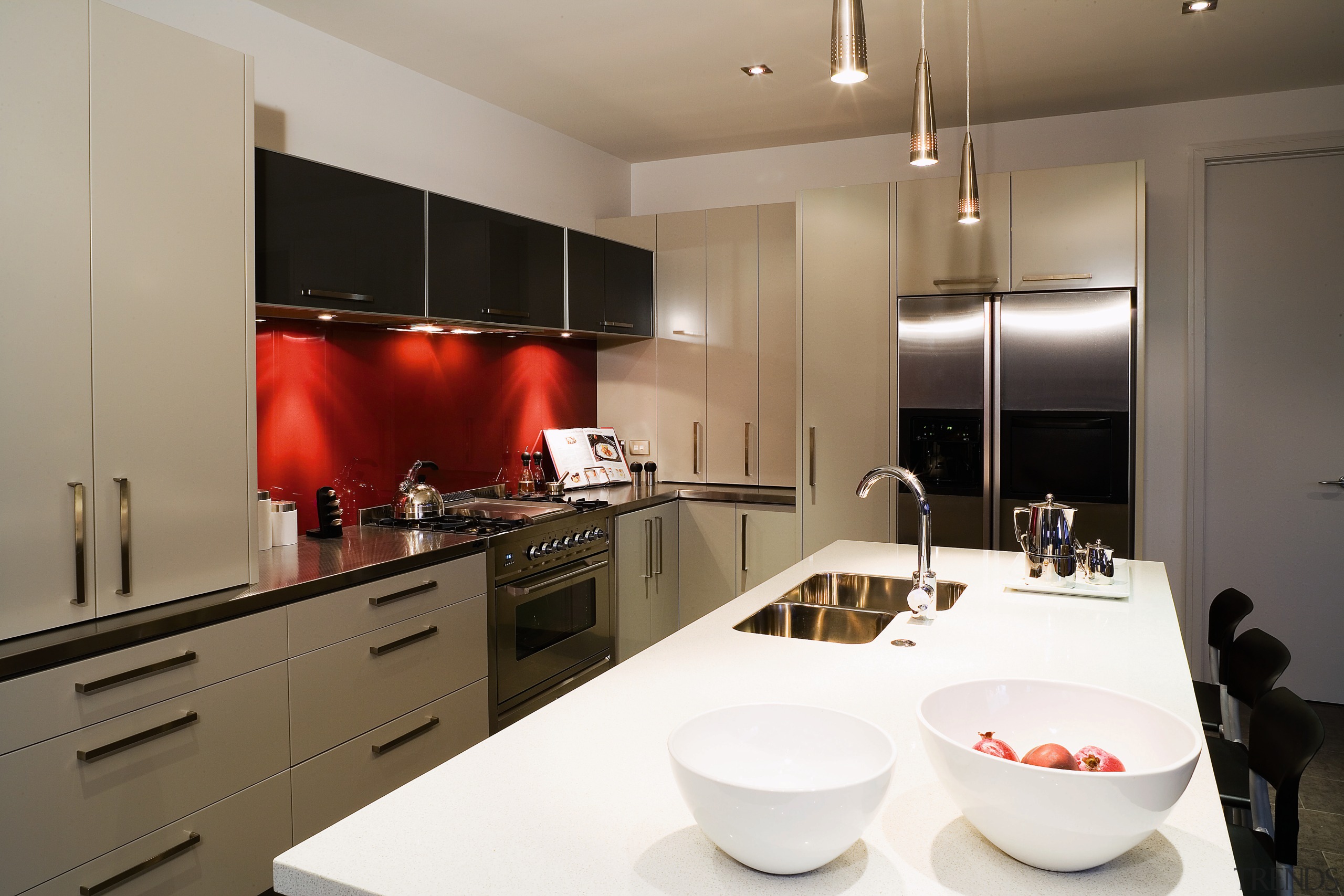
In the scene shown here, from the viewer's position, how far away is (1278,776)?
4.81ft

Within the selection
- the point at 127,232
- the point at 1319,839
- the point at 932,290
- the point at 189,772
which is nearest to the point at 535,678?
the point at 189,772

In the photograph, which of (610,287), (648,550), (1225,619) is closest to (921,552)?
(1225,619)

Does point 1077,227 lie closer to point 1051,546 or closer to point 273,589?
point 1051,546

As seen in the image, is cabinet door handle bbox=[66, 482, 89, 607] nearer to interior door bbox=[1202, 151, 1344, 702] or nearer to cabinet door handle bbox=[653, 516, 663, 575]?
cabinet door handle bbox=[653, 516, 663, 575]

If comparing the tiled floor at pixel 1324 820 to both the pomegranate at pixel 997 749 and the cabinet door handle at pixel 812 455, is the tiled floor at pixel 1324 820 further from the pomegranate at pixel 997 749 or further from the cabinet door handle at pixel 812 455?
the cabinet door handle at pixel 812 455

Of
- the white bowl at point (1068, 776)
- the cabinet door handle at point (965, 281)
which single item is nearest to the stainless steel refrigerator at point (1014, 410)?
the cabinet door handle at point (965, 281)

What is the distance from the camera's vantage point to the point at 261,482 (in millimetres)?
2912

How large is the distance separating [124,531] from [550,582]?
5.22ft

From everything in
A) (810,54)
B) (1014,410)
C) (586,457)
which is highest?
(810,54)

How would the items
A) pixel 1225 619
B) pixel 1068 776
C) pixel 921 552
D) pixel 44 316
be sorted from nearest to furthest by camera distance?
pixel 1068 776 < pixel 44 316 < pixel 921 552 < pixel 1225 619

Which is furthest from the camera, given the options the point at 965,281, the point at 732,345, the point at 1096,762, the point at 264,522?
the point at 732,345

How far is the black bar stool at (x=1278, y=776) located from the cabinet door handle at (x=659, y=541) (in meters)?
2.74

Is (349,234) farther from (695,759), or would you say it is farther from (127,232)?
(695,759)

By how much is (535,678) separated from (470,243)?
1.67 meters
